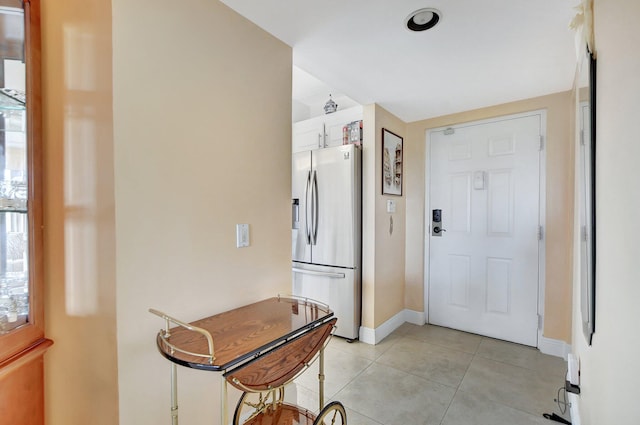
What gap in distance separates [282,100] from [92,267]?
1.36 metres

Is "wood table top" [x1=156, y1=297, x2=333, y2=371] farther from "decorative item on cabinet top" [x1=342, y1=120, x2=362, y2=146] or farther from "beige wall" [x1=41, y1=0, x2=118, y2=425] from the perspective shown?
"decorative item on cabinet top" [x1=342, y1=120, x2=362, y2=146]

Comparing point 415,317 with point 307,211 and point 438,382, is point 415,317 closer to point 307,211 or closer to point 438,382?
point 438,382

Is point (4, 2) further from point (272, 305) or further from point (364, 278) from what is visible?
point (364, 278)

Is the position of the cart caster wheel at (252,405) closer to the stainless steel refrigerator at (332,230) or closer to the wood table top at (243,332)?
the wood table top at (243,332)

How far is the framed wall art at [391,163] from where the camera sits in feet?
10.1

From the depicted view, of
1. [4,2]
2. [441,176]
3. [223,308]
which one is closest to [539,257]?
[441,176]

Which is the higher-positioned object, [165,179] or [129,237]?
[165,179]

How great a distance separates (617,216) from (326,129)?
270 cm

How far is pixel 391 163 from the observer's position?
3.22 m

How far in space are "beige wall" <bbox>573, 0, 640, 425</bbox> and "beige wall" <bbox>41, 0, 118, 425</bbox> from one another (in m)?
1.69

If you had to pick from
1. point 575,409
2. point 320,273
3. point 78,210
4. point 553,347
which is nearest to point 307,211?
point 320,273

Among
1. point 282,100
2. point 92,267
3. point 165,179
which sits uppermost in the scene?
point 282,100

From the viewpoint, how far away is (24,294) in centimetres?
121

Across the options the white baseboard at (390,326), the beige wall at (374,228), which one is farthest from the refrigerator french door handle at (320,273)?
the white baseboard at (390,326)
